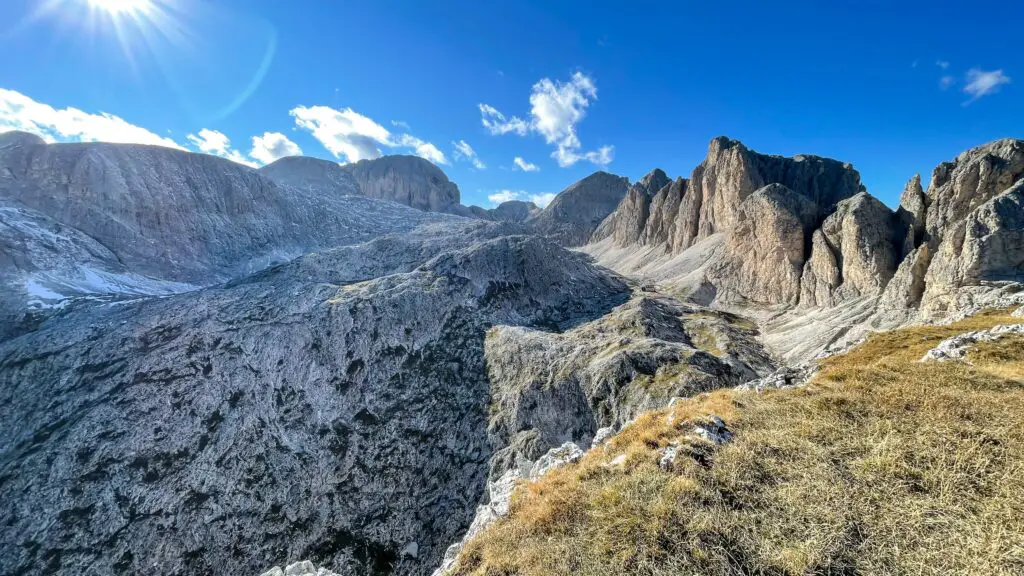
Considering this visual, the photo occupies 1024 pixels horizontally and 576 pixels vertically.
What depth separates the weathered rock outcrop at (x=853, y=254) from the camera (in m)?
65.1

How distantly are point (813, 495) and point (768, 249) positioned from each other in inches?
3895

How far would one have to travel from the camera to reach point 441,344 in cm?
6725

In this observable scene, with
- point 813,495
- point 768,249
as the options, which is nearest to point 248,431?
point 813,495

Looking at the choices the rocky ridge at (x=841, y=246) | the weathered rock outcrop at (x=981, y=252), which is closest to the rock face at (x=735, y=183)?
the rocky ridge at (x=841, y=246)

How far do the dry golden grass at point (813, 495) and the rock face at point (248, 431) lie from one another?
3499cm

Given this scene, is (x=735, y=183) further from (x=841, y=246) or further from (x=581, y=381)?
(x=581, y=381)

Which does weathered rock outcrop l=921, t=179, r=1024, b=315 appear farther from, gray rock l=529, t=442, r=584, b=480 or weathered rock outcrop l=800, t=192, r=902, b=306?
gray rock l=529, t=442, r=584, b=480

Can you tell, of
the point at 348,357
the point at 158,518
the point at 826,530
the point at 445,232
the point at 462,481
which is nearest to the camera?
the point at 826,530

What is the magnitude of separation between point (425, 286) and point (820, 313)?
76.4 meters

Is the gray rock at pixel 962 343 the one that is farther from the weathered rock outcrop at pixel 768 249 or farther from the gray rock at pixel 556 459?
the weathered rock outcrop at pixel 768 249

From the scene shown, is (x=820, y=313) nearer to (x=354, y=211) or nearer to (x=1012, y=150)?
(x=1012, y=150)

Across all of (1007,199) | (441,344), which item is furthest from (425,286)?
(1007,199)

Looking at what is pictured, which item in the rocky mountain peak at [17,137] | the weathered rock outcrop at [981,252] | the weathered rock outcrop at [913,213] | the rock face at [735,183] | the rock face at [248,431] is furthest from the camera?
the rocky mountain peak at [17,137]

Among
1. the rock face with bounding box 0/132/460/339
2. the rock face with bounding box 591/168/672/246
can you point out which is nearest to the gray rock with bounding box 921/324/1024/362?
the rock face with bounding box 0/132/460/339
